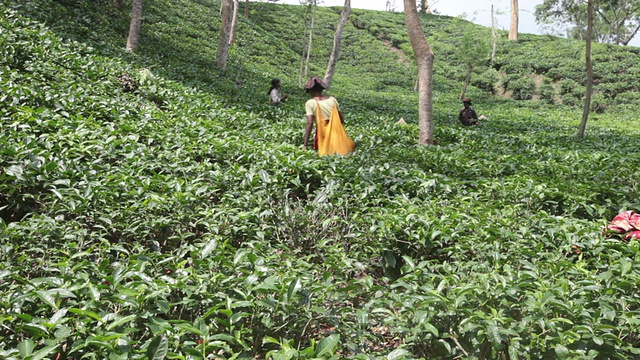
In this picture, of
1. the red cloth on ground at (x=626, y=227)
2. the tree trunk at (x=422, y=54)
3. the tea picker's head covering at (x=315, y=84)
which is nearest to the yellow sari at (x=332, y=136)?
the tea picker's head covering at (x=315, y=84)

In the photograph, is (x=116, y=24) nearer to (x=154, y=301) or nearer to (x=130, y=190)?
A: (x=130, y=190)

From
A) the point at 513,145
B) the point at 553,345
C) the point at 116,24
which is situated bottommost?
the point at 553,345

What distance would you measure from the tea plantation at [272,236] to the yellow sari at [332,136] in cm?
39

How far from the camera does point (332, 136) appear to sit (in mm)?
5801

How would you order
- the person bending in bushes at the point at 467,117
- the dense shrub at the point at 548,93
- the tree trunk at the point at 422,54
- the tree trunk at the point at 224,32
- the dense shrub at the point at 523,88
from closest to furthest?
the tree trunk at the point at 422,54 < the person bending in bushes at the point at 467,117 < the tree trunk at the point at 224,32 < the dense shrub at the point at 548,93 < the dense shrub at the point at 523,88

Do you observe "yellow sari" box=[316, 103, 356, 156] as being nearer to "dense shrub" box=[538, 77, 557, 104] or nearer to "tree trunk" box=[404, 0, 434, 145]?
"tree trunk" box=[404, 0, 434, 145]

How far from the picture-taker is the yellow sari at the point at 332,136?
5785 millimetres

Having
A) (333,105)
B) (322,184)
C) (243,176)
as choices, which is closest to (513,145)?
(333,105)

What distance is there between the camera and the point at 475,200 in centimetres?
419

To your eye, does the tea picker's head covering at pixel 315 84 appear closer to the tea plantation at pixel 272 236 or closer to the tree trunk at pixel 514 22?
the tea plantation at pixel 272 236

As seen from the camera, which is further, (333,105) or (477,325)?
(333,105)

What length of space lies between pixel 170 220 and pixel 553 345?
8.23 feet

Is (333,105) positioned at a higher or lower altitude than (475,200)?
higher

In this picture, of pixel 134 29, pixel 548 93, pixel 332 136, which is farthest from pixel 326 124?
pixel 548 93
